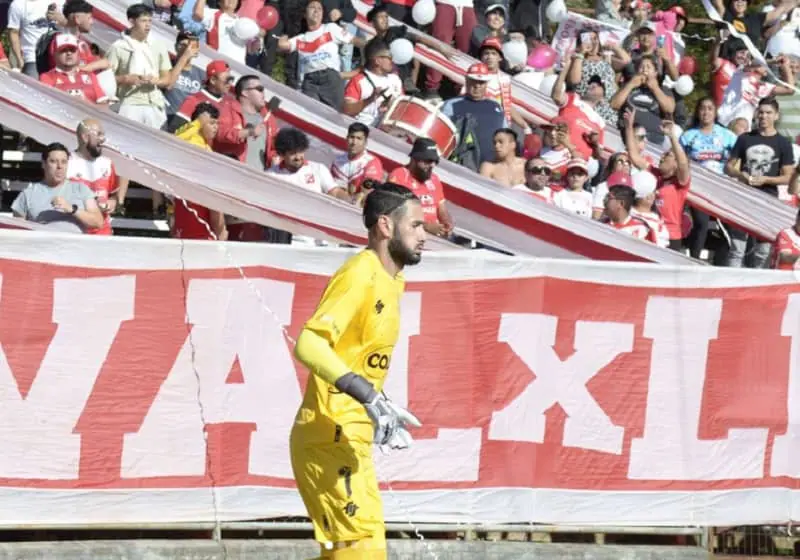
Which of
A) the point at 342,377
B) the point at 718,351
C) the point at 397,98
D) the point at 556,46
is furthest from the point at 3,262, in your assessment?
the point at 556,46

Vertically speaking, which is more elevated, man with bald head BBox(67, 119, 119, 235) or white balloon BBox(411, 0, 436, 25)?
white balloon BBox(411, 0, 436, 25)

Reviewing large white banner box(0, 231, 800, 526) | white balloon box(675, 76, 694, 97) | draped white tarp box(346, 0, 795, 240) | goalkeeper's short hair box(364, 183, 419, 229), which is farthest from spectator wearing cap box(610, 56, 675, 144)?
goalkeeper's short hair box(364, 183, 419, 229)

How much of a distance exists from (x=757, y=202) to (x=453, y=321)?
198 inches

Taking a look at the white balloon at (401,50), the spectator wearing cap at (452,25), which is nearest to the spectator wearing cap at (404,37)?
the white balloon at (401,50)

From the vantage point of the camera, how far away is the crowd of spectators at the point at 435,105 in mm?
12703

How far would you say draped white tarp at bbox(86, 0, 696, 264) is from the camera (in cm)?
1258

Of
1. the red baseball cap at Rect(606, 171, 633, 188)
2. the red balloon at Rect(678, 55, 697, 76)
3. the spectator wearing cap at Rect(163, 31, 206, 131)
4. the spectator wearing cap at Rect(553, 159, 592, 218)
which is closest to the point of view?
the spectator wearing cap at Rect(553, 159, 592, 218)

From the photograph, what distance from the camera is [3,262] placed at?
31.0 ft

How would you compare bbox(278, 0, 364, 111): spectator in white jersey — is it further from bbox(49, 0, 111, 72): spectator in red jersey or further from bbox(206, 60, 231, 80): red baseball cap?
bbox(49, 0, 111, 72): spectator in red jersey

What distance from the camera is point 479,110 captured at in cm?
1462

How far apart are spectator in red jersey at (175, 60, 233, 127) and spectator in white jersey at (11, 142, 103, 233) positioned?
2.26m

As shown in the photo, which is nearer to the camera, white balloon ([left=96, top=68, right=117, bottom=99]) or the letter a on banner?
the letter a on banner

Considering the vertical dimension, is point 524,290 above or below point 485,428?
above

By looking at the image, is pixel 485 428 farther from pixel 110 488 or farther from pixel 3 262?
pixel 3 262
